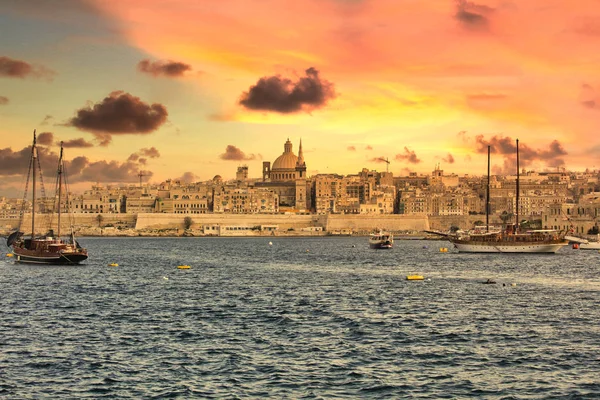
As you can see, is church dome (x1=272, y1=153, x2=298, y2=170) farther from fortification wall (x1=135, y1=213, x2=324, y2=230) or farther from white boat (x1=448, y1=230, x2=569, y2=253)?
white boat (x1=448, y1=230, x2=569, y2=253)

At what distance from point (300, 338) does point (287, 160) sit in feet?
562

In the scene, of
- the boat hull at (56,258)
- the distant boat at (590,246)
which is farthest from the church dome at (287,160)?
the boat hull at (56,258)

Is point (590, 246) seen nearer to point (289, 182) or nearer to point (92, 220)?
point (92, 220)

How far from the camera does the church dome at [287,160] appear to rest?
191375 mm

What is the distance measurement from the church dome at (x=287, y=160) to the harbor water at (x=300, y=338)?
153 metres

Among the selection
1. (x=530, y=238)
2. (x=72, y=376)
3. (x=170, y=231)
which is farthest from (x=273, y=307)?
(x=170, y=231)

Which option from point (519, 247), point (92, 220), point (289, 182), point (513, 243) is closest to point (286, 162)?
point (289, 182)

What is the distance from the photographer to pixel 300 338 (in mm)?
21516

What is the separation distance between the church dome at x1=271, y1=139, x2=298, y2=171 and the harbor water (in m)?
153

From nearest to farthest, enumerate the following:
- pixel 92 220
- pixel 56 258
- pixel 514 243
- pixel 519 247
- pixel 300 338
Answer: pixel 300 338 → pixel 56 258 → pixel 519 247 → pixel 514 243 → pixel 92 220

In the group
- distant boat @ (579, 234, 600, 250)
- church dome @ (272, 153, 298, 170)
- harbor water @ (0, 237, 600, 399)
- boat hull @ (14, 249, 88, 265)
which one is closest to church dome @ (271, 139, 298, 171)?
church dome @ (272, 153, 298, 170)

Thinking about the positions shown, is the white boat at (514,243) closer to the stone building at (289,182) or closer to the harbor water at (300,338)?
the harbor water at (300,338)

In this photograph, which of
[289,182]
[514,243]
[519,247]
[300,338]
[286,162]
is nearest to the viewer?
[300,338]

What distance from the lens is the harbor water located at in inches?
645
